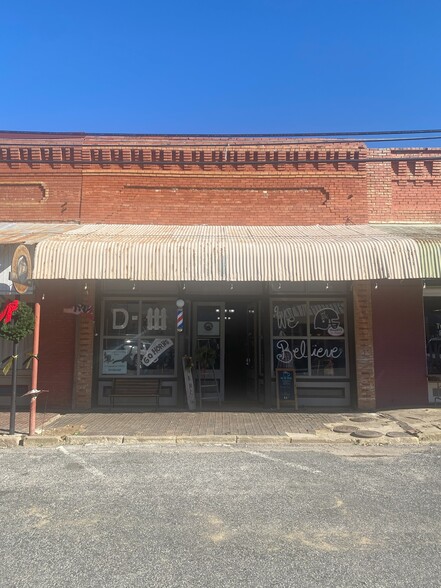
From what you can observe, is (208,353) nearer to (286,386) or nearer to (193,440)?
(286,386)

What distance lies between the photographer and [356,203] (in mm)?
11750

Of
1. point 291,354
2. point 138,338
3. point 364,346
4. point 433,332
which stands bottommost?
point 291,354

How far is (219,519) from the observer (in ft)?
15.2

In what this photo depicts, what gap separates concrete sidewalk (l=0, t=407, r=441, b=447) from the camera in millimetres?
7953

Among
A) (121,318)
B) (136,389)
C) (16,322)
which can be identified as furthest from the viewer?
(121,318)

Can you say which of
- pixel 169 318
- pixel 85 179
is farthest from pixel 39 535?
pixel 85 179

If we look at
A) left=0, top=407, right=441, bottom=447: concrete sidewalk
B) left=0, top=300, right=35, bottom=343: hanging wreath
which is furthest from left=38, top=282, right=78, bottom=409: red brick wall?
left=0, top=300, right=35, bottom=343: hanging wreath

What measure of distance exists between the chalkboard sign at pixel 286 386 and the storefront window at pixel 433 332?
10.7ft

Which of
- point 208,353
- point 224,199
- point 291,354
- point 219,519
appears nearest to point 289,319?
point 291,354

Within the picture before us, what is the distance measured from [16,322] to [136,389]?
3.50 metres

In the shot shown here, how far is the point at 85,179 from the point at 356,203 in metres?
7.01

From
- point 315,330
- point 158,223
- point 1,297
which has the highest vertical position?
point 158,223

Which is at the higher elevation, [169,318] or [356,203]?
[356,203]

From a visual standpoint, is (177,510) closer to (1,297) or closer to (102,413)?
(102,413)
